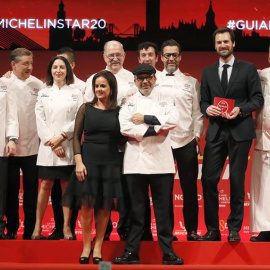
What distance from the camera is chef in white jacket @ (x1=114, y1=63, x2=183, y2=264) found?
15.3 feet

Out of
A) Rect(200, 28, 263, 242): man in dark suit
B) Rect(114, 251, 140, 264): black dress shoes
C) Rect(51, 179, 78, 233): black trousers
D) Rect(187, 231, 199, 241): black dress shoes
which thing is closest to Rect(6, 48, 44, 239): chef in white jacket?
Rect(51, 179, 78, 233): black trousers

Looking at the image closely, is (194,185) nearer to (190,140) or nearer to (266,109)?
(190,140)

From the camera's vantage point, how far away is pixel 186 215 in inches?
204

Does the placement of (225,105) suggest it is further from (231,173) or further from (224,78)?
(231,173)

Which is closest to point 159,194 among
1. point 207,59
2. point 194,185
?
point 194,185

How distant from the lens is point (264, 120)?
5102 mm

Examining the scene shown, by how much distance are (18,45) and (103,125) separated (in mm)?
2929

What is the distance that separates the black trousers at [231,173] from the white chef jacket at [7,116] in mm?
1653

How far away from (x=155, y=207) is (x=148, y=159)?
1.26 feet

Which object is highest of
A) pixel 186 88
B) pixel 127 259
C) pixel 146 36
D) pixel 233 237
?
pixel 146 36

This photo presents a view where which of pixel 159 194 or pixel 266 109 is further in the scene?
pixel 266 109

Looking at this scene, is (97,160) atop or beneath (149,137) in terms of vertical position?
beneath

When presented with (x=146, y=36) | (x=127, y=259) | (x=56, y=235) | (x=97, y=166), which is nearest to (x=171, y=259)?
(x=127, y=259)

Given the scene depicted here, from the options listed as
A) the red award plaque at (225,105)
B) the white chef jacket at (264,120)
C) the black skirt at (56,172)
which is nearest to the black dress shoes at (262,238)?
the white chef jacket at (264,120)
